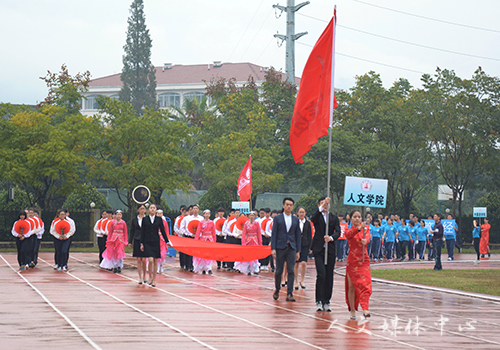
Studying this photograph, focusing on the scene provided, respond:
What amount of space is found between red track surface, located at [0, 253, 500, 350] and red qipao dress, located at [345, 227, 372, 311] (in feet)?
1.41

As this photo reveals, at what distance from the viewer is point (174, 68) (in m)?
105

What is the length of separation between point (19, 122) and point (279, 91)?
19724 mm

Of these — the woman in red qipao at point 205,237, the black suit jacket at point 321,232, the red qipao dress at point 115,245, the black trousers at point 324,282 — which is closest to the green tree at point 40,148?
the red qipao dress at point 115,245

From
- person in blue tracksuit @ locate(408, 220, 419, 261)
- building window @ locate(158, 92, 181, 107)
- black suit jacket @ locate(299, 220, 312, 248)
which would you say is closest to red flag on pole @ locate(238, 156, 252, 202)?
person in blue tracksuit @ locate(408, 220, 419, 261)

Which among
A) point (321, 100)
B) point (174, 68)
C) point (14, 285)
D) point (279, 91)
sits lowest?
point (14, 285)

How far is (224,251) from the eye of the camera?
1925cm

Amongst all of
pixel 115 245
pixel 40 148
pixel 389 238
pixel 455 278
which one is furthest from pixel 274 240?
pixel 40 148

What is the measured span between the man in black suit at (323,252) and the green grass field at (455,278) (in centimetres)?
584

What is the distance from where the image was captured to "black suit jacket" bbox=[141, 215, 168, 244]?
15.3m

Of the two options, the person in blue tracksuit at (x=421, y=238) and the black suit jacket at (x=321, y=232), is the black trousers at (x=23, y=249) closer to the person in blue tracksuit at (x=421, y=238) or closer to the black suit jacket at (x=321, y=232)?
the black suit jacket at (x=321, y=232)

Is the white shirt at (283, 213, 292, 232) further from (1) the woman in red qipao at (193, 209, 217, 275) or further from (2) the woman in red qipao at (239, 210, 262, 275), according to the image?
(1) the woman in red qipao at (193, 209, 217, 275)

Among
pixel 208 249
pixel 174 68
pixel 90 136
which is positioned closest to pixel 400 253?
pixel 208 249

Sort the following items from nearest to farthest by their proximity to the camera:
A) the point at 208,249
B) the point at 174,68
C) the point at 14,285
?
1. the point at 14,285
2. the point at 208,249
3. the point at 174,68

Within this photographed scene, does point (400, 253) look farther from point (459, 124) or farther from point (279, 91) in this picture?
point (279, 91)
